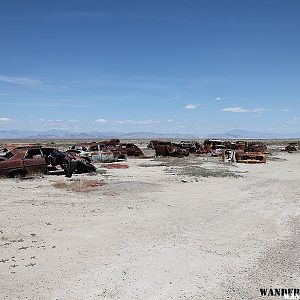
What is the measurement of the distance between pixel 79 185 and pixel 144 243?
27.9 ft

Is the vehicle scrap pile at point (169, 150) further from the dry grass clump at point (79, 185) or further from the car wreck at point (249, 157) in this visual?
the dry grass clump at point (79, 185)

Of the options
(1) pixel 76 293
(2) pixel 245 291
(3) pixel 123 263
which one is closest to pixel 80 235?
(3) pixel 123 263

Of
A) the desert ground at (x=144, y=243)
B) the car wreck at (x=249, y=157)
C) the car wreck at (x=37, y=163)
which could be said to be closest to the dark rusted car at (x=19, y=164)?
the car wreck at (x=37, y=163)

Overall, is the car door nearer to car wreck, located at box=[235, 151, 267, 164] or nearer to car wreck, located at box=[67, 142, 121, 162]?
car wreck, located at box=[67, 142, 121, 162]

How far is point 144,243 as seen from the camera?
8.30m

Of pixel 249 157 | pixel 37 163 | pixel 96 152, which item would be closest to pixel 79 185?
pixel 37 163

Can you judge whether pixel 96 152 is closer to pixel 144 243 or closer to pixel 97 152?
pixel 97 152

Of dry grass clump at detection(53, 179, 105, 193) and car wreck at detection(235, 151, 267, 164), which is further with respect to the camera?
car wreck at detection(235, 151, 267, 164)

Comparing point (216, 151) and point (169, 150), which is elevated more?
point (169, 150)

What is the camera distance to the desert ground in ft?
19.8

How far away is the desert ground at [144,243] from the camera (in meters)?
6.04

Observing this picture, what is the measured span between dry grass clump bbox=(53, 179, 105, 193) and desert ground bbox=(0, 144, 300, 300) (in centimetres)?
8

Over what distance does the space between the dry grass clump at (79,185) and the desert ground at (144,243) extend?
8 cm

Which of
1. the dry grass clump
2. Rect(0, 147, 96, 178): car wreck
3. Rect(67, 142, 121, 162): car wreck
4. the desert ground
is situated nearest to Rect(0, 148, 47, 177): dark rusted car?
Rect(0, 147, 96, 178): car wreck
